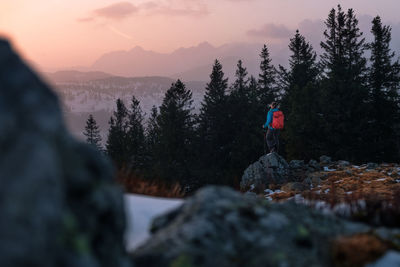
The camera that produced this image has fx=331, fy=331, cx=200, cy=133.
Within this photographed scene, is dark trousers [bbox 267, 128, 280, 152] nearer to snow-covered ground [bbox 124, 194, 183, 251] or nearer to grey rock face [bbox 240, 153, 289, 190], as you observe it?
grey rock face [bbox 240, 153, 289, 190]

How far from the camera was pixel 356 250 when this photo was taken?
10.2 ft

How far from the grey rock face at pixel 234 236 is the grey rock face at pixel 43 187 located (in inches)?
20.5

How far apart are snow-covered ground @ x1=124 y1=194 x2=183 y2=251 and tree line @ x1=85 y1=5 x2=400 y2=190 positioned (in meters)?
18.4

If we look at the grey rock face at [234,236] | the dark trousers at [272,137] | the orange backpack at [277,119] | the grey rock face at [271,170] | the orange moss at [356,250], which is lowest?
the grey rock face at [271,170]

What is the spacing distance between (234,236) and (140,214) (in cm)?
151

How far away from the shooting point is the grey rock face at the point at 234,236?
105 inches

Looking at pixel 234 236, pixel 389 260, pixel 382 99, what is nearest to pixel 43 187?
pixel 234 236

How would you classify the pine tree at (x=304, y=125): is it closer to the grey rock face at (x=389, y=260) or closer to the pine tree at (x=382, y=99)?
the pine tree at (x=382, y=99)

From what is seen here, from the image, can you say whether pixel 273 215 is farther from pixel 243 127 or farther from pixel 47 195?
pixel 243 127

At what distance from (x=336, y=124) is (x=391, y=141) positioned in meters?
5.10

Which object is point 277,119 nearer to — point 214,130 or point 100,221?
point 100,221

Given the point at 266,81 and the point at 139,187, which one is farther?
the point at 266,81

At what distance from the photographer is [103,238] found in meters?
2.38

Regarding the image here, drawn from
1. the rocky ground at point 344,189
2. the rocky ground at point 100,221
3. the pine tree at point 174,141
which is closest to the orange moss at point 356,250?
the rocky ground at point 100,221
